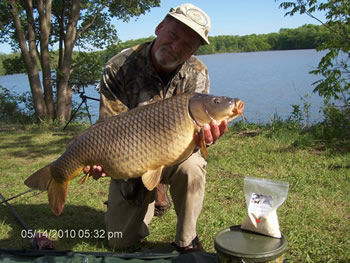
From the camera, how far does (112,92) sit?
2.19 m

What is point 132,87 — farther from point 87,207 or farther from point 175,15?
point 87,207

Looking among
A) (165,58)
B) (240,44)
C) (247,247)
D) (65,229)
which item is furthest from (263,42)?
(247,247)

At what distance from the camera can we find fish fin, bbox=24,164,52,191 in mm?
1829

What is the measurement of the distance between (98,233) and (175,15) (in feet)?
4.95

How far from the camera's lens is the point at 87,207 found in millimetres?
2826

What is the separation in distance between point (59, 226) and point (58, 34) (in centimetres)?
704

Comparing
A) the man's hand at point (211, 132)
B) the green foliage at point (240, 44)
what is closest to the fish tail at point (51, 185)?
the man's hand at point (211, 132)

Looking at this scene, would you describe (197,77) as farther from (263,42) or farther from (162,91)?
(263,42)

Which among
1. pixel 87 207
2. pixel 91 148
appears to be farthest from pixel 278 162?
pixel 91 148

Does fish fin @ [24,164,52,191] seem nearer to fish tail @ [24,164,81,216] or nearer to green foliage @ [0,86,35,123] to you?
fish tail @ [24,164,81,216]

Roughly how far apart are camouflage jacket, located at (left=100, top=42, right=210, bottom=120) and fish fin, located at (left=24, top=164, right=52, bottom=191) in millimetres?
600

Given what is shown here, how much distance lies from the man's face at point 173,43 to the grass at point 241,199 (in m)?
1.12

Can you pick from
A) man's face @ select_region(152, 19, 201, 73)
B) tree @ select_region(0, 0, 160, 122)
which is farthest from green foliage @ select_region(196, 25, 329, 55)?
man's face @ select_region(152, 19, 201, 73)

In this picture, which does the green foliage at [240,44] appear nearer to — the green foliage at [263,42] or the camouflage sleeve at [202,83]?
the green foliage at [263,42]
